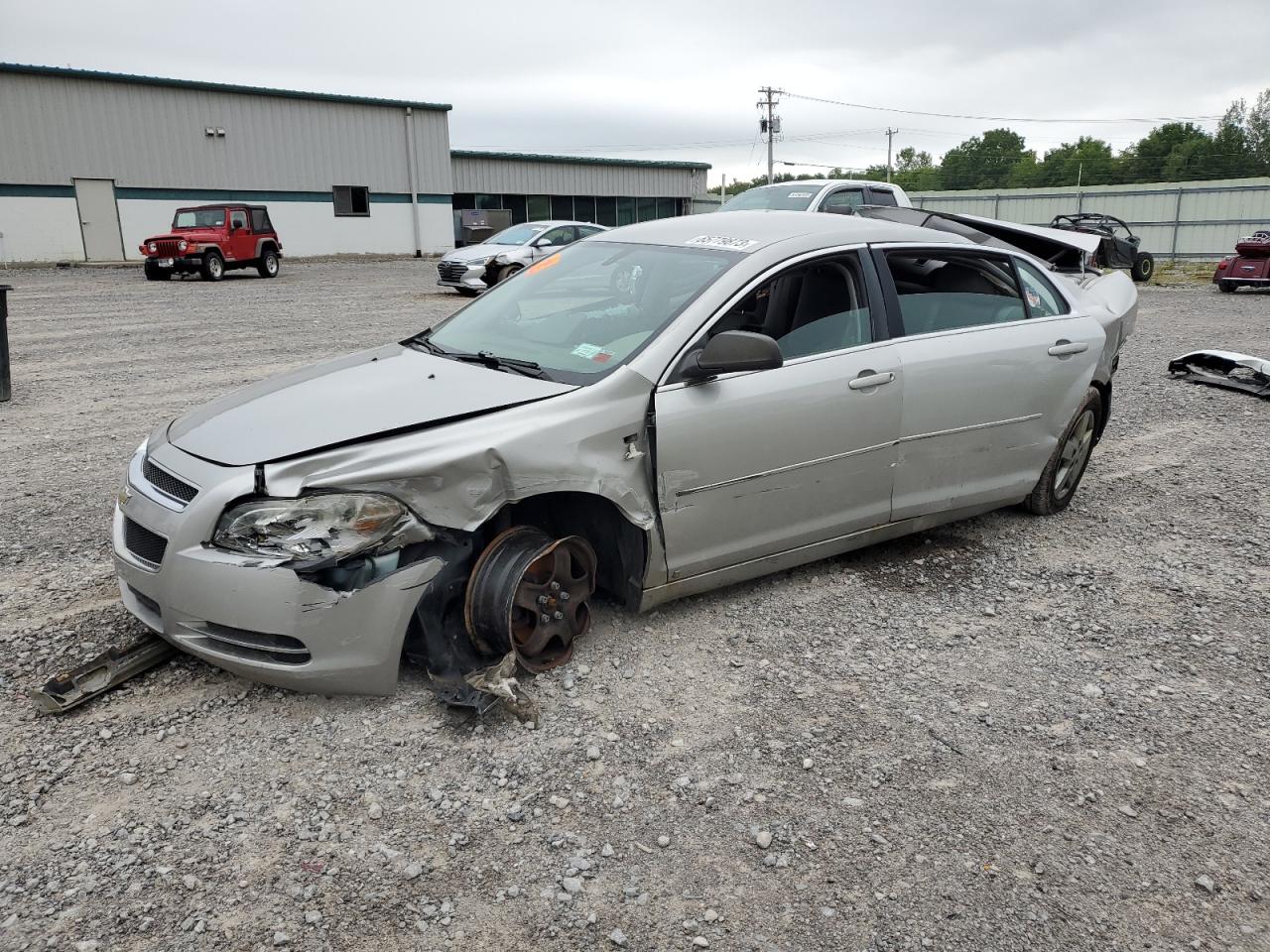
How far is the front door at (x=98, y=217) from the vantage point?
30578mm

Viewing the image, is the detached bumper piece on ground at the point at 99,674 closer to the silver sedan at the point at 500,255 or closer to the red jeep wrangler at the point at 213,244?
the silver sedan at the point at 500,255

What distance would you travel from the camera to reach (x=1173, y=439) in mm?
7250

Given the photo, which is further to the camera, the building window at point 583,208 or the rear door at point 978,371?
the building window at point 583,208

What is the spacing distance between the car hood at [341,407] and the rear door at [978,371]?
1.74 metres

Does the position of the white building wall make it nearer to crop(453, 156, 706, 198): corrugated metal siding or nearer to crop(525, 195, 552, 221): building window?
crop(453, 156, 706, 198): corrugated metal siding

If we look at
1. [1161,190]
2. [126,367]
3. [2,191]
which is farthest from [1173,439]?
[2,191]

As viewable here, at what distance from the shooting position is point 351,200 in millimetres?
36750

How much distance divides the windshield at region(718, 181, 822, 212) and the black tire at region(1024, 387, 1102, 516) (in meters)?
7.76

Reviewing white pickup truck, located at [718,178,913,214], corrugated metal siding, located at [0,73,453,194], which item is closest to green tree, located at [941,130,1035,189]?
corrugated metal siding, located at [0,73,453,194]

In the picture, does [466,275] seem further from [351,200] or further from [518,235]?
[351,200]

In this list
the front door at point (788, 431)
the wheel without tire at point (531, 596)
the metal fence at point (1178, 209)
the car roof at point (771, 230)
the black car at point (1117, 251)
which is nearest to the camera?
the wheel without tire at point (531, 596)

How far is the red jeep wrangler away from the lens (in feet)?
74.2

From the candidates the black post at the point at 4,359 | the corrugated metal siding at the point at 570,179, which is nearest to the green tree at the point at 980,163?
the corrugated metal siding at the point at 570,179

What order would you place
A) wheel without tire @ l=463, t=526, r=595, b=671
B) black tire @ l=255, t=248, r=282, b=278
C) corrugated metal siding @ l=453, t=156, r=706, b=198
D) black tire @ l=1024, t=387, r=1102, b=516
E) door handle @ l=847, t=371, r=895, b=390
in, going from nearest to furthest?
wheel without tire @ l=463, t=526, r=595, b=671
door handle @ l=847, t=371, r=895, b=390
black tire @ l=1024, t=387, r=1102, b=516
black tire @ l=255, t=248, r=282, b=278
corrugated metal siding @ l=453, t=156, r=706, b=198
